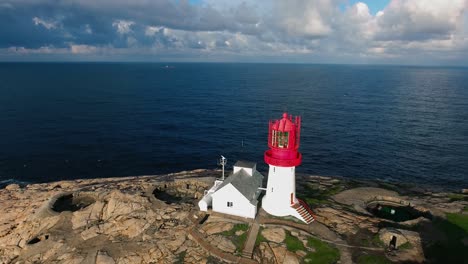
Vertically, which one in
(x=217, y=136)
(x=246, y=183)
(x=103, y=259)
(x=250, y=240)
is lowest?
(x=217, y=136)

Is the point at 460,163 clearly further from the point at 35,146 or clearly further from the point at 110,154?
the point at 35,146

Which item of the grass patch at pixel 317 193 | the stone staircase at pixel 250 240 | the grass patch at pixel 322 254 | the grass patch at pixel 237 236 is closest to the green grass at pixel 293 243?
the grass patch at pixel 322 254

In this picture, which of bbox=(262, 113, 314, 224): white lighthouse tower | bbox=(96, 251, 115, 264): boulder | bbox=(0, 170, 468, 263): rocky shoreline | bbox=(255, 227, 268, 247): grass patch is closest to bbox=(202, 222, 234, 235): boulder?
bbox=(0, 170, 468, 263): rocky shoreline

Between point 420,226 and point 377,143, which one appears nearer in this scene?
point 420,226

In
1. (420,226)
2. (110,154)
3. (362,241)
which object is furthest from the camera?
(110,154)

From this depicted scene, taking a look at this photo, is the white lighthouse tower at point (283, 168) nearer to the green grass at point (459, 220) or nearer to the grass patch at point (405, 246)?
the grass patch at point (405, 246)

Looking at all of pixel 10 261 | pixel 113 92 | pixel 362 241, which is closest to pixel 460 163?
pixel 362 241

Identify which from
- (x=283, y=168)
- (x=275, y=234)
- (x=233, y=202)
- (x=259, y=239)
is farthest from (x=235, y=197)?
(x=283, y=168)

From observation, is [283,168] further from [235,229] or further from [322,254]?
[322,254]
